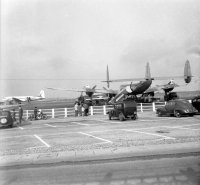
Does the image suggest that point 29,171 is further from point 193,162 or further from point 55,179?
point 193,162

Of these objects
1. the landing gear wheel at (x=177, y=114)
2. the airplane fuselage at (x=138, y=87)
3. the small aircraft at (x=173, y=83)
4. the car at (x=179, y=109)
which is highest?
the small aircraft at (x=173, y=83)

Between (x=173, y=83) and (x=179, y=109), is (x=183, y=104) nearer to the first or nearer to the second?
(x=179, y=109)

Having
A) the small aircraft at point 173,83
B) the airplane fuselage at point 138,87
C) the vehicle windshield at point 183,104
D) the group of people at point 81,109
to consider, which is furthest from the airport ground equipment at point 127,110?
the small aircraft at point 173,83

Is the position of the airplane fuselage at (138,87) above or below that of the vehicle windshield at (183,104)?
above

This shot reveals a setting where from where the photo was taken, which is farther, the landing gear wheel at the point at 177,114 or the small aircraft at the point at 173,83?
the small aircraft at the point at 173,83

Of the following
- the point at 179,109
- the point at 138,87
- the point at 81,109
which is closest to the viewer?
the point at 179,109

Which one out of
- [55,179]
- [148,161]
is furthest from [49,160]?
[148,161]

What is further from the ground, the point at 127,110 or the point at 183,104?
the point at 183,104

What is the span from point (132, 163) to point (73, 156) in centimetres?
227

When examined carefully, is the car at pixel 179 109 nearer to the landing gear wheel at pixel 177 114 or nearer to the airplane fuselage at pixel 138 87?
the landing gear wheel at pixel 177 114

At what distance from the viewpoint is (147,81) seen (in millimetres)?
37188

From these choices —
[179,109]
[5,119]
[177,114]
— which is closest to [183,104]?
[179,109]

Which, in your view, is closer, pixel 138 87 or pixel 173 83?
pixel 138 87

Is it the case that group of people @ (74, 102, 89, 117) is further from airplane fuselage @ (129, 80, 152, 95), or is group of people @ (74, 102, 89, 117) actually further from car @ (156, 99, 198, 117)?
car @ (156, 99, 198, 117)
